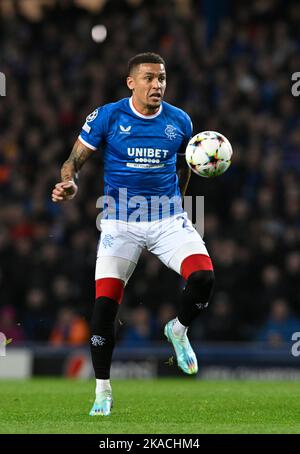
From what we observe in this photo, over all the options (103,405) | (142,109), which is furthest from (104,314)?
(142,109)

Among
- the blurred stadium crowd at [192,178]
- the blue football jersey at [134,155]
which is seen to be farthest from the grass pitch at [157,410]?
the blurred stadium crowd at [192,178]

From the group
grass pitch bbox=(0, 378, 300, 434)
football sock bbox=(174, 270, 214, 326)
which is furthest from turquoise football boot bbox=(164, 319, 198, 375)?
grass pitch bbox=(0, 378, 300, 434)

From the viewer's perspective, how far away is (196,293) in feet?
27.6

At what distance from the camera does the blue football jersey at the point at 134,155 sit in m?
8.62

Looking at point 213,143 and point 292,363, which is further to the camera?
point 292,363

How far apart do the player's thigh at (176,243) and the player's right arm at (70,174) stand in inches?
31.9

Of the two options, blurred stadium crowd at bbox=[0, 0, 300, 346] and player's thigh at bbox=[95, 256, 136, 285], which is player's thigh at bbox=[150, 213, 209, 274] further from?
blurred stadium crowd at bbox=[0, 0, 300, 346]

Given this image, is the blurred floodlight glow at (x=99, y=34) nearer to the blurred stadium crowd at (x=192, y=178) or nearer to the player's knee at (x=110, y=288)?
the blurred stadium crowd at (x=192, y=178)

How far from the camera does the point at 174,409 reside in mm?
8812

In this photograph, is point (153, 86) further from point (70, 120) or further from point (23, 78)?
point (23, 78)

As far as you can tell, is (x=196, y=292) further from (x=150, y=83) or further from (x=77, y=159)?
(x=150, y=83)

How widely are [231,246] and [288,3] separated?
7.19m

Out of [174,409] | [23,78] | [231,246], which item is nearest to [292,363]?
[231,246]

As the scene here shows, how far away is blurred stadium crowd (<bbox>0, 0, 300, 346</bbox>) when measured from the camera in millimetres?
15500
